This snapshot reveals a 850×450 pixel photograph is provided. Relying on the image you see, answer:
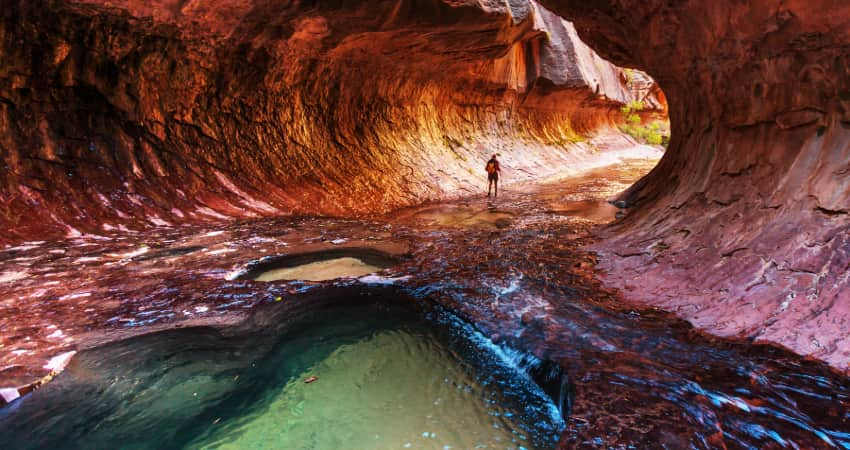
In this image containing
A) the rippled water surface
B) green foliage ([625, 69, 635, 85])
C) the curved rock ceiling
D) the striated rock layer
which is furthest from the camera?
green foliage ([625, 69, 635, 85])

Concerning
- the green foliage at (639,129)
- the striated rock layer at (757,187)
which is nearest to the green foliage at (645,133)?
the green foliage at (639,129)

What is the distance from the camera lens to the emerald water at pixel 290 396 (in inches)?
106

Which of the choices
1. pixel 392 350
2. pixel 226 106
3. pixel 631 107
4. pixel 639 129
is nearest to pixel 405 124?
pixel 226 106

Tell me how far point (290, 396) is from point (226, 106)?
861 centimetres

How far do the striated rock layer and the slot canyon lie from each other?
0.03 metres

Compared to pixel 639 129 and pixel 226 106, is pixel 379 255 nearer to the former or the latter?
pixel 226 106

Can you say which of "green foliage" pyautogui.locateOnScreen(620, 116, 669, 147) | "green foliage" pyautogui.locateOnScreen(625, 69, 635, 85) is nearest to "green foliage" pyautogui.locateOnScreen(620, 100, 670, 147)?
"green foliage" pyautogui.locateOnScreen(620, 116, 669, 147)

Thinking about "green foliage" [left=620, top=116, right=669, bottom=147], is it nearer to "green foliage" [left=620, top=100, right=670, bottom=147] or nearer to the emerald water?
"green foliage" [left=620, top=100, right=670, bottom=147]

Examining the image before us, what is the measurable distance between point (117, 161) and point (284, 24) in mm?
4354

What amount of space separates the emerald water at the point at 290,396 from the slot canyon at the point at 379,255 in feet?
0.07

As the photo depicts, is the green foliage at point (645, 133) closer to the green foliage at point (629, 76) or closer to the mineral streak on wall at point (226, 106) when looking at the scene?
the green foliage at point (629, 76)

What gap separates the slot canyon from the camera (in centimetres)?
281

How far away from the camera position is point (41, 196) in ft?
23.5

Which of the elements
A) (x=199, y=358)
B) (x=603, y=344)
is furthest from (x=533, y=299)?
(x=199, y=358)
